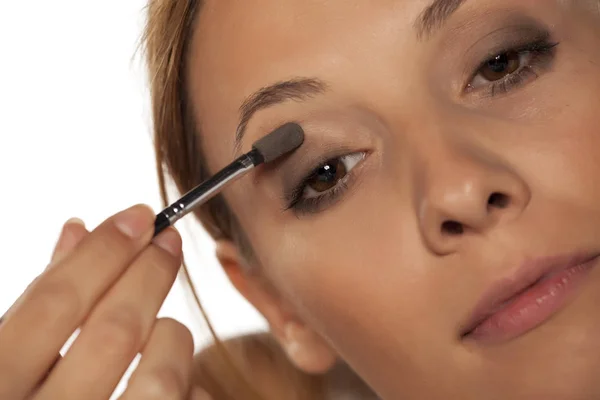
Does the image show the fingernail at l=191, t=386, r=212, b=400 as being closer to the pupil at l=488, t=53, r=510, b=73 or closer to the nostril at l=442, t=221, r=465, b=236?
the nostril at l=442, t=221, r=465, b=236

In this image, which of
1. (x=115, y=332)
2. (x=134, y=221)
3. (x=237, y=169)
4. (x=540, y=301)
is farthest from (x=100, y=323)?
(x=540, y=301)

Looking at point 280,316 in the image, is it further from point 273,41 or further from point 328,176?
point 273,41

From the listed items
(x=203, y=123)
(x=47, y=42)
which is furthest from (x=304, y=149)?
(x=47, y=42)

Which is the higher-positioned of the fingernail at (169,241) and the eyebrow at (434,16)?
the eyebrow at (434,16)

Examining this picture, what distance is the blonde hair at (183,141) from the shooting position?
124cm

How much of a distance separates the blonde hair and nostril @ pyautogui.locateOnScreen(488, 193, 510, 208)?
1.42ft

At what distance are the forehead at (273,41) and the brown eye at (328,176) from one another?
120 millimetres

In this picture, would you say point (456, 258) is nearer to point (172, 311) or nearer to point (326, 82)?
point (326, 82)

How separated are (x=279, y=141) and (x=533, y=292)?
0.33 meters

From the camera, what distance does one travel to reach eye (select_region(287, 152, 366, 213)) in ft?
3.55

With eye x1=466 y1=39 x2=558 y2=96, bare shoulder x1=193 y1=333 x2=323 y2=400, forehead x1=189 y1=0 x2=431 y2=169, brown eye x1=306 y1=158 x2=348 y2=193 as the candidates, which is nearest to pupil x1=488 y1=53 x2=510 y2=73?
eye x1=466 y1=39 x2=558 y2=96

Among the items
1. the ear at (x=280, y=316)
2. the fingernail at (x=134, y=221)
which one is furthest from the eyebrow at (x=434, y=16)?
the ear at (x=280, y=316)

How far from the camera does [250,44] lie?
3.55 feet

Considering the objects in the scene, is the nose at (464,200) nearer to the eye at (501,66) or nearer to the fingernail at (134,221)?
the eye at (501,66)
